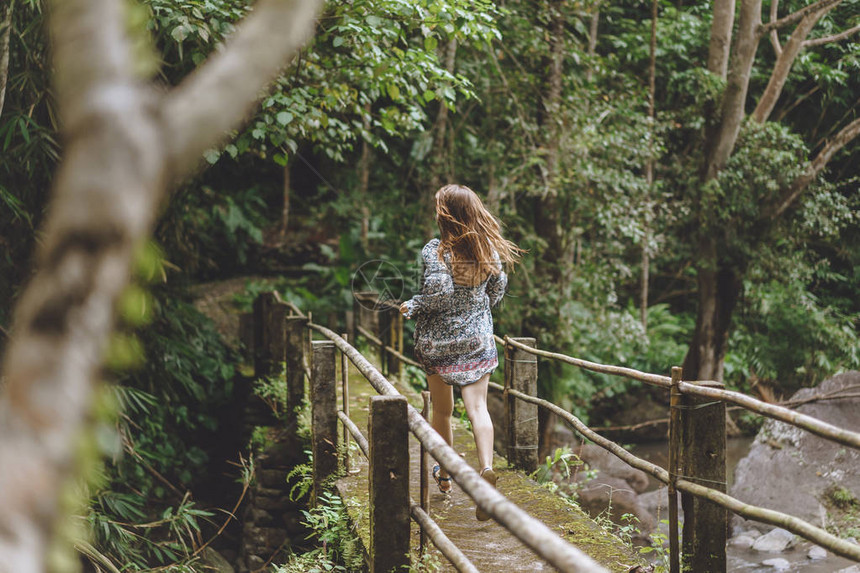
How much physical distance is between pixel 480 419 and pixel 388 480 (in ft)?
3.68

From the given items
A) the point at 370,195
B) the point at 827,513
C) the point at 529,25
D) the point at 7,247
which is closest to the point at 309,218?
the point at 370,195

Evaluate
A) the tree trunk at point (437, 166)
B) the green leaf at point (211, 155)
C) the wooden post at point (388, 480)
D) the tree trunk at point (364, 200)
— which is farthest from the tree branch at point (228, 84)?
the tree trunk at point (364, 200)

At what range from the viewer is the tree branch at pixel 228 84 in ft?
3.08

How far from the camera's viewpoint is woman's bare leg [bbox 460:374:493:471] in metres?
3.95

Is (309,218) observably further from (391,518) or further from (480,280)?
(391,518)

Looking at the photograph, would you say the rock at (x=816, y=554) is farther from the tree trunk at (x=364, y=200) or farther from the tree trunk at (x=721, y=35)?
the tree trunk at (x=364, y=200)

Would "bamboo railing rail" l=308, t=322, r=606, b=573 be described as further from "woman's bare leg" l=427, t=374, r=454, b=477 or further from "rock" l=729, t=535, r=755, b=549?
"rock" l=729, t=535, r=755, b=549

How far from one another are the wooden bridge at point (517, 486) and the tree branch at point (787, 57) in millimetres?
7286

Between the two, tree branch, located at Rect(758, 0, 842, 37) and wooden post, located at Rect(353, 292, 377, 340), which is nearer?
wooden post, located at Rect(353, 292, 377, 340)

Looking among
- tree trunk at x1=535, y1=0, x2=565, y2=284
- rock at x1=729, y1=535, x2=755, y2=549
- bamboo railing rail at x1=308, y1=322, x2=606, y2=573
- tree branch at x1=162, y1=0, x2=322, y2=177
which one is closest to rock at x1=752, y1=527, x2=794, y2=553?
rock at x1=729, y1=535, x2=755, y2=549

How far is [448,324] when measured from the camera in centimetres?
399

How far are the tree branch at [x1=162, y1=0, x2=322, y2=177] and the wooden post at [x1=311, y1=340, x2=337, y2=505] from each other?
3535 millimetres

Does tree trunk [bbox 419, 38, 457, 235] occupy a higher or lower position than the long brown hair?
higher

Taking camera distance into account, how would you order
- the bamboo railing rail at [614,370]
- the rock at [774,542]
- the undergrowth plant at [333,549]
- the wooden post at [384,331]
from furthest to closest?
the wooden post at [384,331] < the rock at [774,542] < the undergrowth plant at [333,549] < the bamboo railing rail at [614,370]
